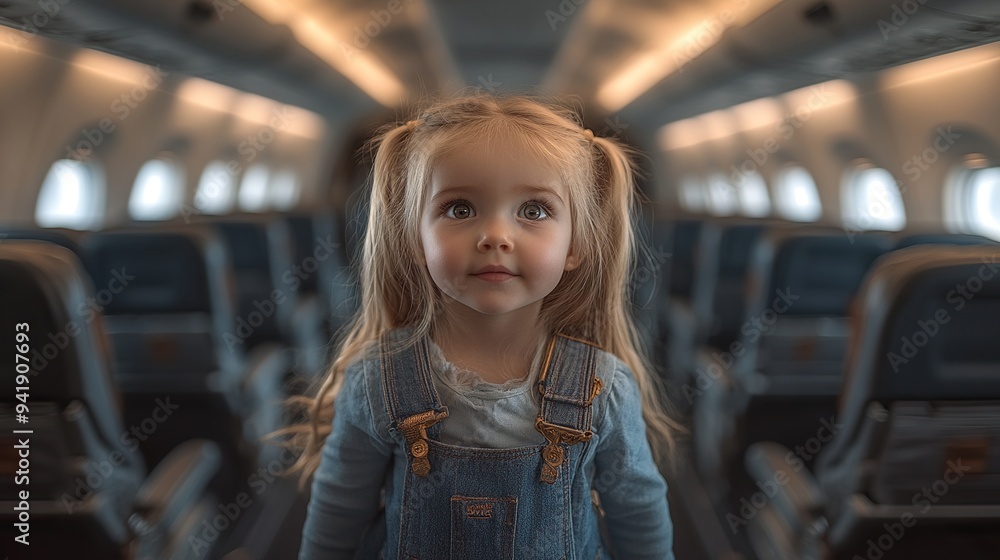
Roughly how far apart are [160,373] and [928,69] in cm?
289

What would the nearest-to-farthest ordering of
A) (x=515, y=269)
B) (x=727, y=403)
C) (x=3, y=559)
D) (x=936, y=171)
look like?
(x=515, y=269) → (x=3, y=559) → (x=936, y=171) → (x=727, y=403)

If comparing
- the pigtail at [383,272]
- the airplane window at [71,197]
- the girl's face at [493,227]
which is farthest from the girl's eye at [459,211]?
the airplane window at [71,197]

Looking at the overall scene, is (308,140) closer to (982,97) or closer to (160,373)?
(160,373)

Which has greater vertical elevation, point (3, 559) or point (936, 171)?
point (936, 171)

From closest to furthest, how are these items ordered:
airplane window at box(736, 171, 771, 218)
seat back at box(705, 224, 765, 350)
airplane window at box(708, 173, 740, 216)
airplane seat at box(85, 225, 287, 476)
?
airplane seat at box(85, 225, 287, 476) < seat back at box(705, 224, 765, 350) < airplane window at box(736, 171, 771, 218) < airplane window at box(708, 173, 740, 216)

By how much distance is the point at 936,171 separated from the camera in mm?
2471

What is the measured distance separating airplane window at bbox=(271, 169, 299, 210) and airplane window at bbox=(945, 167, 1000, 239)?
219 inches

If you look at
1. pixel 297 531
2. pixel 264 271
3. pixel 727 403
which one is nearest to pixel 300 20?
pixel 264 271

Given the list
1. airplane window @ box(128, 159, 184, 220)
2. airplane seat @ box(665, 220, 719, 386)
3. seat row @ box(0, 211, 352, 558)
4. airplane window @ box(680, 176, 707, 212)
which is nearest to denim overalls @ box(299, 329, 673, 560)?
seat row @ box(0, 211, 352, 558)

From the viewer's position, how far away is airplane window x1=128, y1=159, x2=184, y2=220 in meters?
2.66

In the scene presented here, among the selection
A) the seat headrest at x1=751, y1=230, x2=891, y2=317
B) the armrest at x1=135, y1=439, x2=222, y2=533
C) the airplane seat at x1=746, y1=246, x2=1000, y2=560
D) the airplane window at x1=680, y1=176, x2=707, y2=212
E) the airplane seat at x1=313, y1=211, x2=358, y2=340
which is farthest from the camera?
the airplane window at x1=680, y1=176, x2=707, y2=212

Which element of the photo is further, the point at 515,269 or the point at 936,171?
the point at 936,171

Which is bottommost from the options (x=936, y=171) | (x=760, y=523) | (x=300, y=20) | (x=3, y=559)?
(x=760, y=523)

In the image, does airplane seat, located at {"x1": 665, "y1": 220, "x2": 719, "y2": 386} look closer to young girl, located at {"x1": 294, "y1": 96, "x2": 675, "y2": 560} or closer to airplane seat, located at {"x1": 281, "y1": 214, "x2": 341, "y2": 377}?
airplane seat, located at {"x1": 281, "y1": 214, "x2": 341, "y2": 377}
